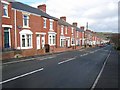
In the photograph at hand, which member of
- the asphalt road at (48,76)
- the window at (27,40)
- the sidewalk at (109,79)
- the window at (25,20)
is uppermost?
the window at (25,20)

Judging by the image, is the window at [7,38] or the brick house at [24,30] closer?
the window at [7,38]

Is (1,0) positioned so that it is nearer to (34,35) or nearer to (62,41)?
(34,35)

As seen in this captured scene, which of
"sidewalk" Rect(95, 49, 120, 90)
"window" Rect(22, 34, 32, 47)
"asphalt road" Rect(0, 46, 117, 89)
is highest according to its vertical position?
"window" Rect(22, 34, 32, 47)

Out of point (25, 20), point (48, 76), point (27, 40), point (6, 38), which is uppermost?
point (25, 20)

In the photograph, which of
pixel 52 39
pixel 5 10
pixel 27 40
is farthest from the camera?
pixel 52 39

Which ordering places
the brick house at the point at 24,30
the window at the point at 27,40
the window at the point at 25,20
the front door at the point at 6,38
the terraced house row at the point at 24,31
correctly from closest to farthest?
the terraced house row at the point at 24,31, the front door at the point at 6,38, the brick house at the point at 24,30, the window at the point at 27,40, the window at the point at 25,20

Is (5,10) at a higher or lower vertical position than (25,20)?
higher

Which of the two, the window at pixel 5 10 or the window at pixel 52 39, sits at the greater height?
the window at pixel 5 10

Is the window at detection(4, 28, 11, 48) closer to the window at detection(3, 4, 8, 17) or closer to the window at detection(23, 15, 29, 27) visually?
the window at detection(3, 4, 8, 17)

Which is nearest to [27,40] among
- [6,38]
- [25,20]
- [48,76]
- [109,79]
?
[25,20]

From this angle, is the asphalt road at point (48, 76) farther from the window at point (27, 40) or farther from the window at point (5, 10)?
the window at point (27, 40)

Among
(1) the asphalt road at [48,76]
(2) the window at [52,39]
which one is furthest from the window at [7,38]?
(2) the window at [52,39]

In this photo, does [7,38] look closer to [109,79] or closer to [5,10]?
[5,10]

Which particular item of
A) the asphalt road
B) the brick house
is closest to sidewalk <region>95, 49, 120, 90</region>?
the asphalt road
